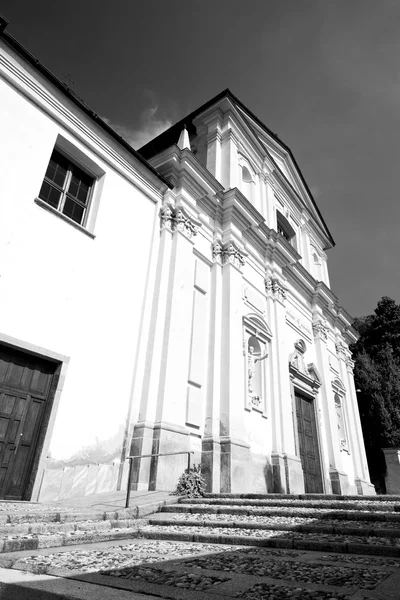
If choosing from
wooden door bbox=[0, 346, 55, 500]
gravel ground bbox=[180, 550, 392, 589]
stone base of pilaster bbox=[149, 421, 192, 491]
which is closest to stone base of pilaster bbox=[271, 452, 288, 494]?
stone base of pilaster bbox=[149, 421, 192, 491]

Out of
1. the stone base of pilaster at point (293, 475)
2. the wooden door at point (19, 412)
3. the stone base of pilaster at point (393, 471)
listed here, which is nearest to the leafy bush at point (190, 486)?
the wooden door at point (19, 412)

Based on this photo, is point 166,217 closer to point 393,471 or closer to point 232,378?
point 232,378

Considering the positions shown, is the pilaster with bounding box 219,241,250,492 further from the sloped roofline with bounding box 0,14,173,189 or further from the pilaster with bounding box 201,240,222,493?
the sloped roofline with bounding box 0,14,173,189

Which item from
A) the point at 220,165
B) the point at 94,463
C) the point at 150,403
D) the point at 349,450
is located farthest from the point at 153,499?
the point at 349,450

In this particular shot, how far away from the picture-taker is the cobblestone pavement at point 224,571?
2221 millimetres

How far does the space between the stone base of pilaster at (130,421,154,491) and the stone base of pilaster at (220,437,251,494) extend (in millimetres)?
2045

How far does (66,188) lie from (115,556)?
741 centimetres

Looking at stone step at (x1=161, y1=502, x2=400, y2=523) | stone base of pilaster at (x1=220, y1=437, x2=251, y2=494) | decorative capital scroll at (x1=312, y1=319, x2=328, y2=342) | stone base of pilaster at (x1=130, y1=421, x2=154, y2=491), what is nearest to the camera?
stone step at (x1=161, y1=502, x2=400, y2=523)

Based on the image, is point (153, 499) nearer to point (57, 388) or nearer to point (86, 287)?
point (57, 388)

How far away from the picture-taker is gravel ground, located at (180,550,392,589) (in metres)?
2.46

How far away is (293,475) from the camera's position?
11094mm

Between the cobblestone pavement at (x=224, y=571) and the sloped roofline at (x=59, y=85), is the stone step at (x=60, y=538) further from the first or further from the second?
the sloped roofline at (x=59, y=85)

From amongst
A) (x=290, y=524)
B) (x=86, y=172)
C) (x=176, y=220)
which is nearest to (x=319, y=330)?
(x=176, y=220)

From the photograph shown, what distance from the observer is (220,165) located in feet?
46.5
